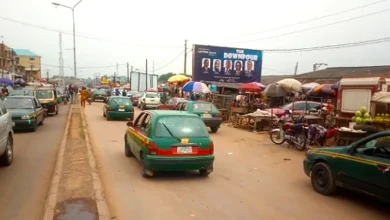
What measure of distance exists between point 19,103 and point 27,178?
9.34m

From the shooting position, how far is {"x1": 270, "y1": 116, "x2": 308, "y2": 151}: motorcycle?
12430mm

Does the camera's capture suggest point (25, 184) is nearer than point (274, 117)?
Yes

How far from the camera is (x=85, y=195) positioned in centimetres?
621

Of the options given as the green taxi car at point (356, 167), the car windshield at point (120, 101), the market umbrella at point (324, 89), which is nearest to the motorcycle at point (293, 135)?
the green taxi car at point (356, 167)

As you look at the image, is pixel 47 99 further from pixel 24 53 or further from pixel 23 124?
pixel 24 53

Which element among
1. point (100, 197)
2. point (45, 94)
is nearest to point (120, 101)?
point (45, 94)

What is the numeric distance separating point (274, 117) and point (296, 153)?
20.0 feet

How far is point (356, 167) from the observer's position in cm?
607

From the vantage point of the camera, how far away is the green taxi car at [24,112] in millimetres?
14320

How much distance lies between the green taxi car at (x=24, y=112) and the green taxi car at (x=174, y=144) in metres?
8.16

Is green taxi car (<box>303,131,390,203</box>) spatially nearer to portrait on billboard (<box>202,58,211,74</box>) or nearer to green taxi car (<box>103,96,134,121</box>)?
green taxi car (<box>103,96,134,121</box>)

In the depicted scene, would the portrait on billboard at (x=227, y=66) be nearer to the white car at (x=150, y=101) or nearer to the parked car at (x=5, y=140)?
the white car at (x=150, y=101)

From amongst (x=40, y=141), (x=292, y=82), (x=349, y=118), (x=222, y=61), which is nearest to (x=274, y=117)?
(x=292, y=82)

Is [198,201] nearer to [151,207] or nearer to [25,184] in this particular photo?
[151,207]
